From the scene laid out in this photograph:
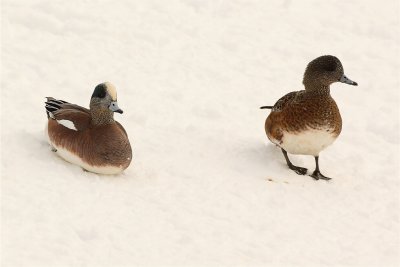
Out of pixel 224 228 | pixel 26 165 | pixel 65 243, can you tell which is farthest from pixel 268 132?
pixel 65 243

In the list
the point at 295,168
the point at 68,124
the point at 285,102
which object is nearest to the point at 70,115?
the point at 68,124

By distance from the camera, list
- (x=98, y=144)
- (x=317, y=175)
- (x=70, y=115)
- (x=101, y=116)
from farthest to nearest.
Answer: (x=317, y=175) → (x=70, y=115) → (x=101, y=116) → (x=98, y=144)

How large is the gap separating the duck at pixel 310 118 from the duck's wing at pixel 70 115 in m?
2.10

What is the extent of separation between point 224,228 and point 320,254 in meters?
0.87

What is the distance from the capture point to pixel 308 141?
26.2 feet

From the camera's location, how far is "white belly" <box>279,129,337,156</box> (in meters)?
7.91

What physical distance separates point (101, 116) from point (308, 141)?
2.21 meters

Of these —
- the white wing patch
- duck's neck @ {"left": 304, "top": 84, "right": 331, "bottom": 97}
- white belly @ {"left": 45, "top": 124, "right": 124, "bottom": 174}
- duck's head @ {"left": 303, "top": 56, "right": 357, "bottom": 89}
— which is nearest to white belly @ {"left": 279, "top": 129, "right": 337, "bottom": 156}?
duck's neck @ {"left": 304, "top": 84, "right": 331, "bottom": 97}

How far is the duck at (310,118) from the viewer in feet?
26.0

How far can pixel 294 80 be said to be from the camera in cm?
1134

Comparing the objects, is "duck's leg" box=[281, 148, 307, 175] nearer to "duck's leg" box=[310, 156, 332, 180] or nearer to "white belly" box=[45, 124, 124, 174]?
"duck's leg" box=[310, 156, 332, 180]

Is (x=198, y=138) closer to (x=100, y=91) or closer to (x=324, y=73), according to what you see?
(x=324, y=73)

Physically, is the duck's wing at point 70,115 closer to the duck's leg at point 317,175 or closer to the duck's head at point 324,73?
the duck's head at point 324,73

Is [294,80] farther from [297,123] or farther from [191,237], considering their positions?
[191,237]
